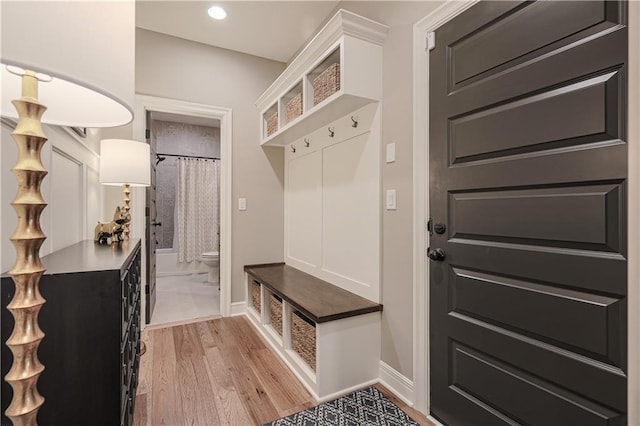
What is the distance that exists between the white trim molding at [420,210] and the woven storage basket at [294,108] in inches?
41.1

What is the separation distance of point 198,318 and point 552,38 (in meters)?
3.35

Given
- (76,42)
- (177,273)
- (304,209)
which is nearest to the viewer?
(76,42)

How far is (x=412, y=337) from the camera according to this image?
1739 millimetres

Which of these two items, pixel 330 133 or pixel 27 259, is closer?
pixel 27 259

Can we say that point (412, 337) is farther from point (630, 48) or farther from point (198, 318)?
point (198, 318)

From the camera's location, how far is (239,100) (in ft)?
10.7

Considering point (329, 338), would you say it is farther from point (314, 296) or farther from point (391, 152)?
point (391, 152)

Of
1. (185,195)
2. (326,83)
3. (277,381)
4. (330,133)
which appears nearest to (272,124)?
(330,133)

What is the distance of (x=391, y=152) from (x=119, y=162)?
169cm

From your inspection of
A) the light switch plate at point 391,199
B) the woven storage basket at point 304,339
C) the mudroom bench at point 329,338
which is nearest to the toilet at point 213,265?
the mudroom bench at point 329,338

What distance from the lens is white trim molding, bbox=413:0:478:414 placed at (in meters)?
1.67

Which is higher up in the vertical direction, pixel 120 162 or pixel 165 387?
pixel 120 162

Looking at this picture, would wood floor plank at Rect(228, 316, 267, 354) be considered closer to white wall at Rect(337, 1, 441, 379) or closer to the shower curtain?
white wall at Rect(337, 1, 441, 379)

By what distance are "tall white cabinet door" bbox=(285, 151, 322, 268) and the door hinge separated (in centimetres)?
125
